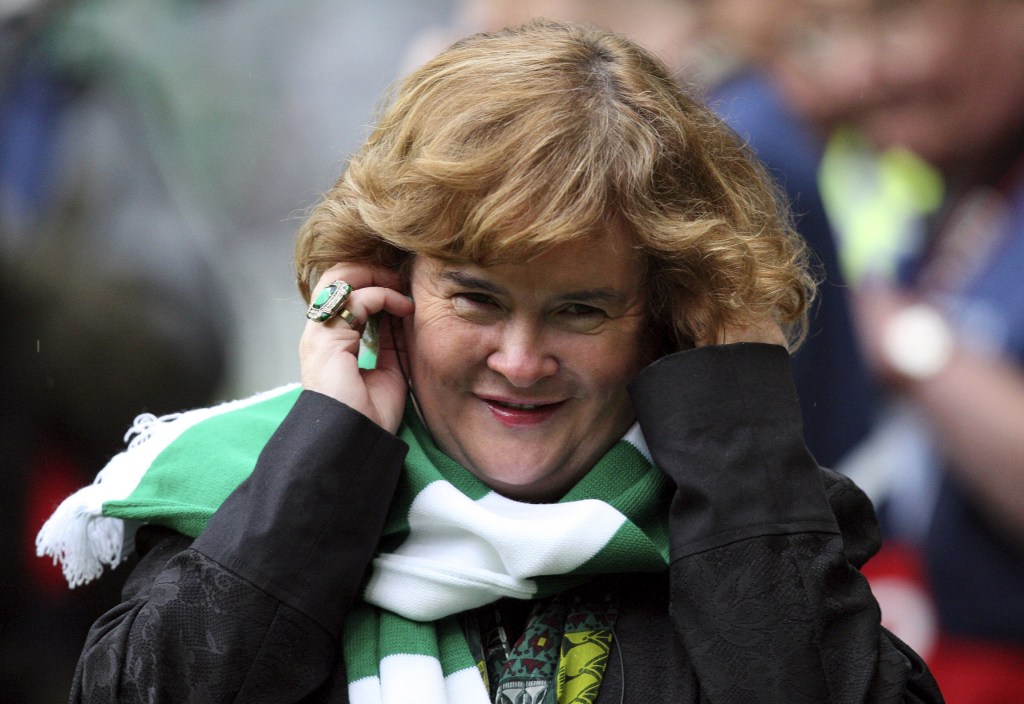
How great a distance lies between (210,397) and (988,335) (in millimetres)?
2279

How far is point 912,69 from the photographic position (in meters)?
3.38

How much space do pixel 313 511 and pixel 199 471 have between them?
31 cm

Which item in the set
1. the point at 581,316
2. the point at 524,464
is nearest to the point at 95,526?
the point at 524,464

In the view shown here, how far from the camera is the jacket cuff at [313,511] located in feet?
5.57

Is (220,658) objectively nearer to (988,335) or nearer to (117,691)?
(117,691)

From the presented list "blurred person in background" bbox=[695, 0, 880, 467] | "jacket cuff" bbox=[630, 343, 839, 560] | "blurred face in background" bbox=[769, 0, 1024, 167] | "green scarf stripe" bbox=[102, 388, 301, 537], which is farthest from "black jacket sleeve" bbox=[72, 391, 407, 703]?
"blurred face in background" bbox=[769, 0, 1024, 167]

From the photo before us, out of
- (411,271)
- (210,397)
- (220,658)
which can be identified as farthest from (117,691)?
(210,397)

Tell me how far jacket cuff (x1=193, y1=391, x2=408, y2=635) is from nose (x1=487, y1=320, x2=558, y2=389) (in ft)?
0.64

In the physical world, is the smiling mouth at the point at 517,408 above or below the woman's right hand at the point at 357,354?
below

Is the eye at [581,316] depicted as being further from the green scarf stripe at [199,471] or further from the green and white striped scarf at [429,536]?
the green scarf stripe at [199,471]

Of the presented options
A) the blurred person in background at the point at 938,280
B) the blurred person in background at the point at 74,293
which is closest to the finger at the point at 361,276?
the blurred person in background at the point at 938,280

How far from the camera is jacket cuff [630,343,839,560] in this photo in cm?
175

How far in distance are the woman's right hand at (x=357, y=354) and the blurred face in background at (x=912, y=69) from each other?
1900 millimetres

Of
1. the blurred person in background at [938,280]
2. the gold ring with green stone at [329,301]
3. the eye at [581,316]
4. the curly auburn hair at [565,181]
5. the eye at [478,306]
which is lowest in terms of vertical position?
the blurred person in background at [938,280]
